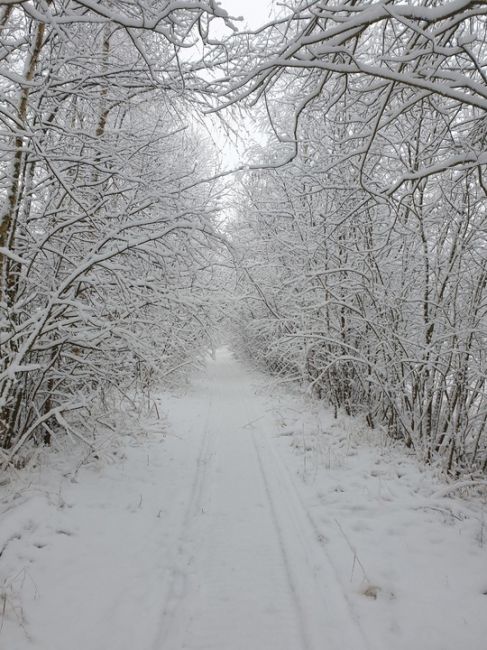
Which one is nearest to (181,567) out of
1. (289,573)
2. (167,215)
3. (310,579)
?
(289,573)

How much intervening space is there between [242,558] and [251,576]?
0.26m

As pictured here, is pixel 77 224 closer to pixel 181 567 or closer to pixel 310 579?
pixel 181 567

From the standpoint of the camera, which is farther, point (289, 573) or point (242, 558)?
point (242, 558)

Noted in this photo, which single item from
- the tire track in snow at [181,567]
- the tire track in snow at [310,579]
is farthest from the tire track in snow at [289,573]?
the tire track in snow at [181,567]

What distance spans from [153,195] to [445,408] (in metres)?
4.66

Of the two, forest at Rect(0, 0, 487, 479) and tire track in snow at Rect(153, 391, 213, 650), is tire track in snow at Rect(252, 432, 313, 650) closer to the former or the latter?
tire track in snow at Rect(153, 391, 213, 650)

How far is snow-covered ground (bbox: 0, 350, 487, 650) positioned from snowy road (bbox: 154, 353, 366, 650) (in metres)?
0.01

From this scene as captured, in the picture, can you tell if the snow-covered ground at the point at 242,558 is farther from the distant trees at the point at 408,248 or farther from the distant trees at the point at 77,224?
the distant trees at the point at 77,224

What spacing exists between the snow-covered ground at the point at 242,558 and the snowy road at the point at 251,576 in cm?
1

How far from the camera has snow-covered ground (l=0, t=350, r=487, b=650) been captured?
2.46 meters

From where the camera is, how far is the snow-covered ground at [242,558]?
246cm

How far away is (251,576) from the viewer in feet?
9.91

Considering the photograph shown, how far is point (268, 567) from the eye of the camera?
3129 mm

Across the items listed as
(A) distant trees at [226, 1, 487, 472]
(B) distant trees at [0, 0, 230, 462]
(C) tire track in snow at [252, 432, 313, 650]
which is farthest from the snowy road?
(A) distant trees at [226, 1, 487, 472]
